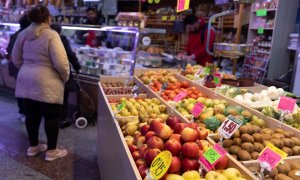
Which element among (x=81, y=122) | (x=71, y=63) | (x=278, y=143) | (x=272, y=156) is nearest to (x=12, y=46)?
(x=71, y=63)

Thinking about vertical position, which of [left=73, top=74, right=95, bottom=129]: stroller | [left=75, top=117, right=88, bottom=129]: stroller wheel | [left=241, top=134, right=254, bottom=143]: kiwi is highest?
[left=241, top=134, right=254, bottom=143]: kiwi

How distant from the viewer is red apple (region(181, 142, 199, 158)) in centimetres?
148

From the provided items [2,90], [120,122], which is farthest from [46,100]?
[2,90]

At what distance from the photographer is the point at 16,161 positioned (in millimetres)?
3354

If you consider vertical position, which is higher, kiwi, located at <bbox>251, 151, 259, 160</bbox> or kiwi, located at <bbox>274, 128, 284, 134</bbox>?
kiwi, located at <bbox>274, 128, 284, 134</bbox>

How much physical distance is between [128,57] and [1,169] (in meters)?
2.29

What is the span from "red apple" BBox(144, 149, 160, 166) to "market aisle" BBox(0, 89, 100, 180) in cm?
181

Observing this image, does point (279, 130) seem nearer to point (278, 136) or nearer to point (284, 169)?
point (278, 136)

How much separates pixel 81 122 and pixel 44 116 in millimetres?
1213

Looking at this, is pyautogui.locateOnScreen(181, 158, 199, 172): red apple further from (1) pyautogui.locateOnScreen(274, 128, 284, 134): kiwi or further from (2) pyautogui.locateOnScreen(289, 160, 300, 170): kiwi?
(1) pyautogui.locateOnScreen(274, 128, 284, 134): kiwi

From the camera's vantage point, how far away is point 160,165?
137 cm

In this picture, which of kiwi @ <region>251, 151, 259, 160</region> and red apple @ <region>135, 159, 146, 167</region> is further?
kiwi @ <region>251, 151, 259, 160</region>

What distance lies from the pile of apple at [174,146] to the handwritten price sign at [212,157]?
62mm

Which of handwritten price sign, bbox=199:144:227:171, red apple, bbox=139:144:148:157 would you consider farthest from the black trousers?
handwritten price sign, bbox=199:144:227:171
